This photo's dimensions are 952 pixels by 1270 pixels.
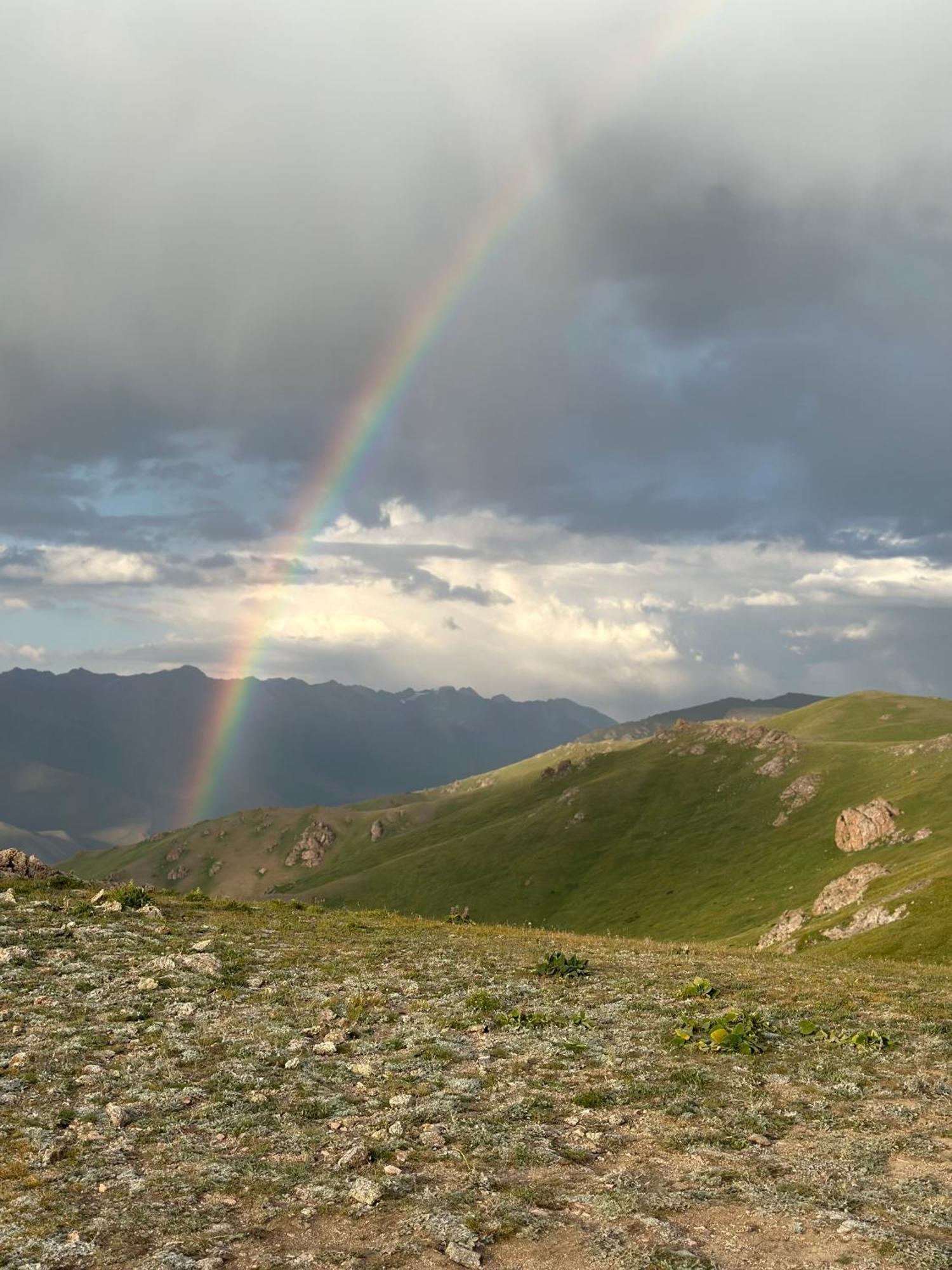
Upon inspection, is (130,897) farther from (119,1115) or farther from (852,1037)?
(852,1037)

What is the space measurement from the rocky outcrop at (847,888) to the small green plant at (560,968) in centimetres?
12337

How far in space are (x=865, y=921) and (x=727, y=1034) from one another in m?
97.4

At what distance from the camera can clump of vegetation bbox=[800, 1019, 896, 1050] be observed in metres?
20.2

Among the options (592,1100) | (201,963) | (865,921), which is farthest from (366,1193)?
(865,921)

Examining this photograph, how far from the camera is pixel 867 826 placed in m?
182

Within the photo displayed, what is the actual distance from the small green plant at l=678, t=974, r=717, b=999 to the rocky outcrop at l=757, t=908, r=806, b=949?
115130 mm

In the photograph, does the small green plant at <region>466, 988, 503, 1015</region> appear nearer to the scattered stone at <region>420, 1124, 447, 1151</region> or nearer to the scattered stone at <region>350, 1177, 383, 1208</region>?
the scattered stone at <region>420, 1124, 447, 1151</region>

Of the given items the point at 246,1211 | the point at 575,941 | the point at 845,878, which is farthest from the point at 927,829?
the point at 246,1211

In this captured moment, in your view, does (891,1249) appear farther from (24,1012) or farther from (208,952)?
(208,952)

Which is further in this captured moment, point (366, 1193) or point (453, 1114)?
point (453, 1114)

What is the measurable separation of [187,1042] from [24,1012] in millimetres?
4815

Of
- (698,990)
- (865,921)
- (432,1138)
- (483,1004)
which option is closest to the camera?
(432,1138)

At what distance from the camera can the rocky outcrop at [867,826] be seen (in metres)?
177

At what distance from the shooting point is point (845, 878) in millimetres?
148875
